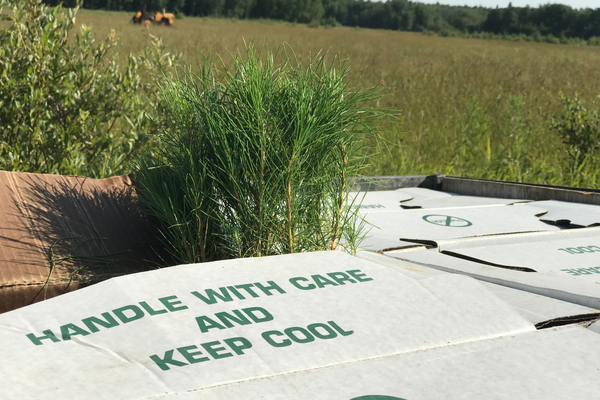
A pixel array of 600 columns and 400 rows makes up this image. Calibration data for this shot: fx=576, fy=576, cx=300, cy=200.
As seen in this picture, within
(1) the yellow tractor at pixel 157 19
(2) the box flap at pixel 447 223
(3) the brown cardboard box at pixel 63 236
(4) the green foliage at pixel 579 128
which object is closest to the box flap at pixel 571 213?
(2) the box flap at pixel 447 223

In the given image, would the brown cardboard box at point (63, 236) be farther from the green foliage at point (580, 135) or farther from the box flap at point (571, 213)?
the green foliage at point (580, 135)

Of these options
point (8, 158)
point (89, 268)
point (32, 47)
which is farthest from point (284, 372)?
point (32, 47)

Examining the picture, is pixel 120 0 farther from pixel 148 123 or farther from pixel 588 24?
pixel 148 123

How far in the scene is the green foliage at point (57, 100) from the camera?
2.92m

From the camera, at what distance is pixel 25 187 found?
175 cm

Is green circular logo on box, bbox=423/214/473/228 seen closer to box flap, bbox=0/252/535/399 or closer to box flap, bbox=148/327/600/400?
box flap, bbox=0/252/535/399

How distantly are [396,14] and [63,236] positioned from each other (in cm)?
5614

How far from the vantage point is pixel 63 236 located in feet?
5.56

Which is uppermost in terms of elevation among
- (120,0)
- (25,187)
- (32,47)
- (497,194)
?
(120,0)

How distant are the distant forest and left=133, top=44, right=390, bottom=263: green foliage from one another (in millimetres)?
30665

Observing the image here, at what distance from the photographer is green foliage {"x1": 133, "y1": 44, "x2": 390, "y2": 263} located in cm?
154

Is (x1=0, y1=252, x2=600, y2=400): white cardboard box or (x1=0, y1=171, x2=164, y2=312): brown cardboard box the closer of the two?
(x1=0, y1=252, x2=600, y2=400): white cardboard box

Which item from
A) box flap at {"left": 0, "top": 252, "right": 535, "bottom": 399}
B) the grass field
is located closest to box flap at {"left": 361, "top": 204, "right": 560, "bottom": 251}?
the grass field

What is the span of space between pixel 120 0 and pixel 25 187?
4416 cm
